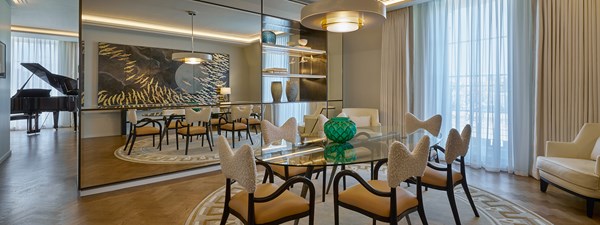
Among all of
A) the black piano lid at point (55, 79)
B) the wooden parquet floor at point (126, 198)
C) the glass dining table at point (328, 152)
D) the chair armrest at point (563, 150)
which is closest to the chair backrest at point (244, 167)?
the glass dining table at point (328, 152)

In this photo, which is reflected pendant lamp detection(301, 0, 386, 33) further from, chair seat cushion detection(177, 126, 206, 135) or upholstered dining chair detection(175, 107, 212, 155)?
chair seat cushion detection(177, 126, 206, 135)

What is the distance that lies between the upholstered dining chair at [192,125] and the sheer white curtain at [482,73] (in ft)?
10.9

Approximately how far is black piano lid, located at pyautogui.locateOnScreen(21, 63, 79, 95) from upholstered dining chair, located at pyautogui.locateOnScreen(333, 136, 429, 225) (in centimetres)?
779

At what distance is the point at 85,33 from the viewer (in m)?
3.23

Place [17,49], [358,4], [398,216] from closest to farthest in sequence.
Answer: [398,216] < [358,4] < [17,49]

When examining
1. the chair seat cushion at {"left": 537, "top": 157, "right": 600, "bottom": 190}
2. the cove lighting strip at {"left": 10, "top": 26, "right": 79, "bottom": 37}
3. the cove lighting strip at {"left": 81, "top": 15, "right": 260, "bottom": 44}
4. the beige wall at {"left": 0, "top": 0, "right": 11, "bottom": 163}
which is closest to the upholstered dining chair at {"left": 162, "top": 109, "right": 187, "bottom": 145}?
the cove lighting strip at {"left": 81, "top": 15, "right": 260, "bottom": 44}

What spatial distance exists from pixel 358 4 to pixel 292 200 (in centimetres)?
139

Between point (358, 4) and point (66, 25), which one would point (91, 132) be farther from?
point (66, 25)

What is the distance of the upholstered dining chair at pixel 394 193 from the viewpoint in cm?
175

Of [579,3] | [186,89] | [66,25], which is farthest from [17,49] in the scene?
[579,3]

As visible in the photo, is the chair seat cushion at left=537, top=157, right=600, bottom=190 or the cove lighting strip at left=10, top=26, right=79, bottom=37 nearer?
the chair seat cushion at left=537, top=157, right=600, bottom=190

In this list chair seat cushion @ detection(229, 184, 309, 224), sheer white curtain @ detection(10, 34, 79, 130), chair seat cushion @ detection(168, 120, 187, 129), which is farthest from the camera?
sheer white curtain @ detection(10, 34, 79, 130)

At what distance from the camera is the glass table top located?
2.10 metres

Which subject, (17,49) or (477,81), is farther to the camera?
(17,49)
